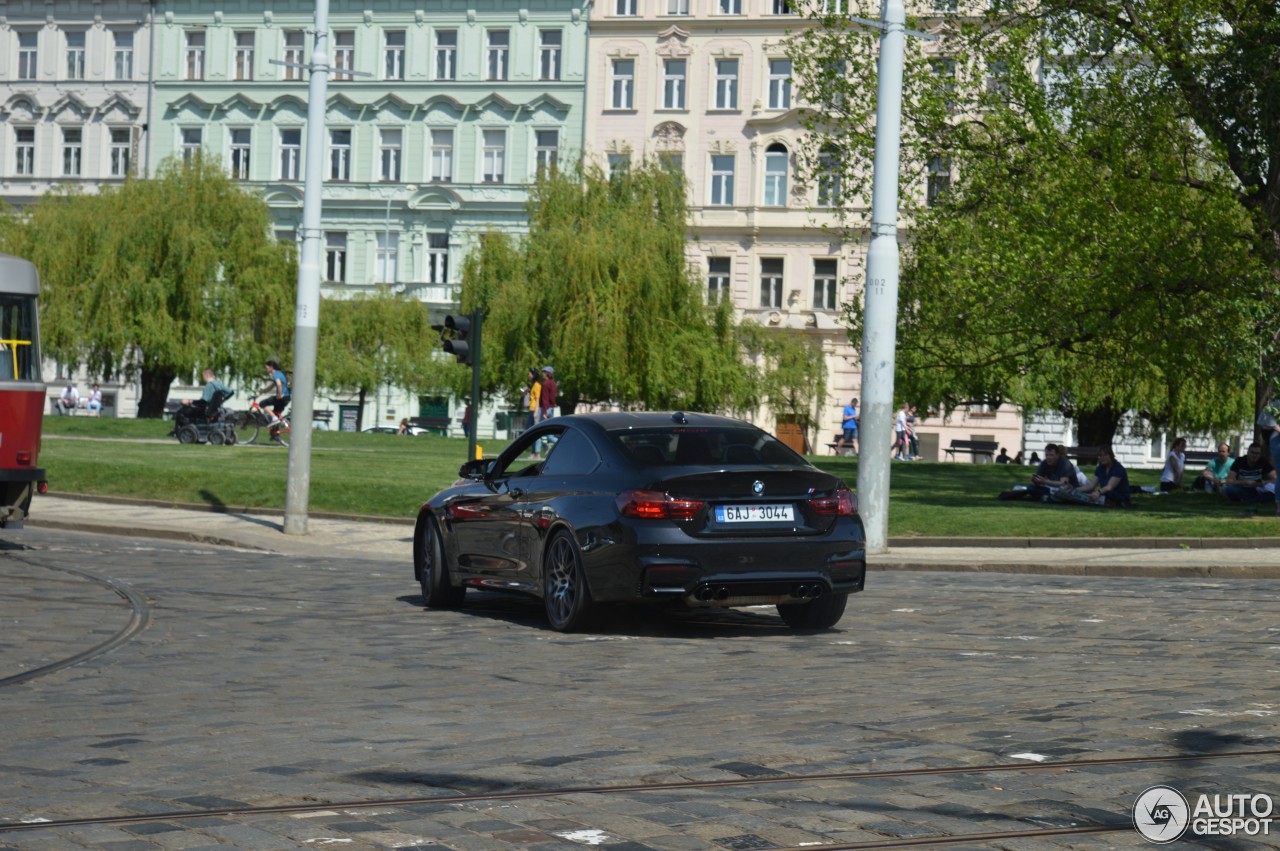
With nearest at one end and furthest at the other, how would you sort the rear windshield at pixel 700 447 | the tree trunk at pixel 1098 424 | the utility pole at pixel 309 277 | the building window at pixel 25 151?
the rear windshield at pixel 700 447, the utility pole at pixel 309 277, the tree trunk at pixel 1098 424, the building window at pixel 25 151

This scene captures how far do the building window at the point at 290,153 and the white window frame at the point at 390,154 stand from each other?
3.49 m

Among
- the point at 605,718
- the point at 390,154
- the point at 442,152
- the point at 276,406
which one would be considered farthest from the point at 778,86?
the point at 605,718

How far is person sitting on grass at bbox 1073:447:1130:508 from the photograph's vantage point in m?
28.8

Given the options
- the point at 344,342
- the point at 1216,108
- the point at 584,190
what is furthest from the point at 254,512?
the point at 344,342

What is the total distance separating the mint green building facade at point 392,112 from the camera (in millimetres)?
74062

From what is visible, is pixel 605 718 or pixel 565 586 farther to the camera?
pixel 565 586

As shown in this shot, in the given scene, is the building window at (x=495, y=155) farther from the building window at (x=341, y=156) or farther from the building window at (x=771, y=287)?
the building window at (x=771, y=287)

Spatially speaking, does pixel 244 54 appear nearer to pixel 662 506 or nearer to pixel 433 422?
pixel 433 422

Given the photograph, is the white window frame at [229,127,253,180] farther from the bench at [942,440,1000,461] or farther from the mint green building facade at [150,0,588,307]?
the bench at [942,440,1000,461]

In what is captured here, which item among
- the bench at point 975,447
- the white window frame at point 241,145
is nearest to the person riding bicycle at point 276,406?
the bench at point 975,447

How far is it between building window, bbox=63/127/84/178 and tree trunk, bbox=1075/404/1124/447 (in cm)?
4269

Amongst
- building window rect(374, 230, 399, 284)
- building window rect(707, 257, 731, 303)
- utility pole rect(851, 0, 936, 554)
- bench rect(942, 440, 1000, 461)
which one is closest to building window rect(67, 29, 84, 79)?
building window rect(374, 230, 399, 284)

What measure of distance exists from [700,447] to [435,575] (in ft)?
9.25

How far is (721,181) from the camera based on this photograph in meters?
73.9
